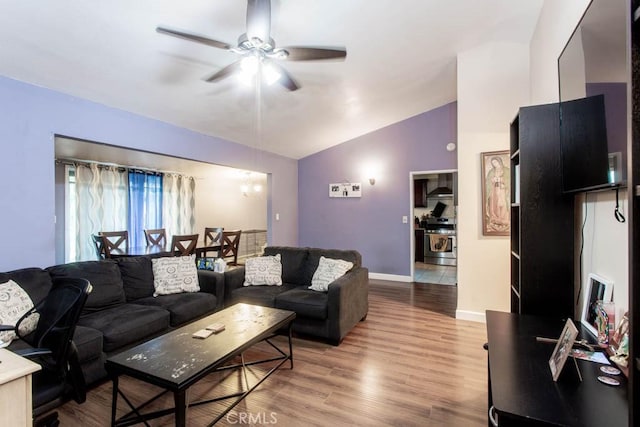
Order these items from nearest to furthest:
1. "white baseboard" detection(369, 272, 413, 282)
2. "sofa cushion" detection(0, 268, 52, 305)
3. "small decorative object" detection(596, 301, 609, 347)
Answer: "small decorative object" detection(596, 301, 609, 347) → "sofa cushion" detection(0, 268, 52, 305) → "white baseboard" detection(369, 272, 413, 282)

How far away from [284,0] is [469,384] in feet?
10.8

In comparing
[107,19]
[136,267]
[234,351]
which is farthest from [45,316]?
[107,19]

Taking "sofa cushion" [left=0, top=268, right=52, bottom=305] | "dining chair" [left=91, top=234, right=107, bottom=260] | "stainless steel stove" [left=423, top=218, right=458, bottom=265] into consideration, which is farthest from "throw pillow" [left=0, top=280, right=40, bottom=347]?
"stainless steel stove" [left=423, top=218, right=458, bottom=265]

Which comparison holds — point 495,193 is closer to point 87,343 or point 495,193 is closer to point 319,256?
point 319,256

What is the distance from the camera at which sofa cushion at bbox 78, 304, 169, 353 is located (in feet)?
7.78

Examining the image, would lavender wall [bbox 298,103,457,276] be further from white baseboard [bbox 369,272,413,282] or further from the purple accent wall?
the purple accent wall

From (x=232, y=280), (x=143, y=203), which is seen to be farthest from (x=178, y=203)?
(x=232, y=280)

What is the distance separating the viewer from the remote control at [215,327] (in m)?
2.20

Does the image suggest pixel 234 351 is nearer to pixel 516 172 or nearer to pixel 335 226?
pixel 516 172

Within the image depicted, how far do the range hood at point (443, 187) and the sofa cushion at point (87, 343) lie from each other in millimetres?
7130

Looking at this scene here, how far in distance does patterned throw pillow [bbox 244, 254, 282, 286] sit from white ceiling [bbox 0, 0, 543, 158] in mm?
1999

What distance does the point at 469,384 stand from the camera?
7.70 ft

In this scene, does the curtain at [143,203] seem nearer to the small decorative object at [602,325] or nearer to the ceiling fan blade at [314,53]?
the ceiling fan blade at [314,53]

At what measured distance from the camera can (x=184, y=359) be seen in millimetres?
1800
